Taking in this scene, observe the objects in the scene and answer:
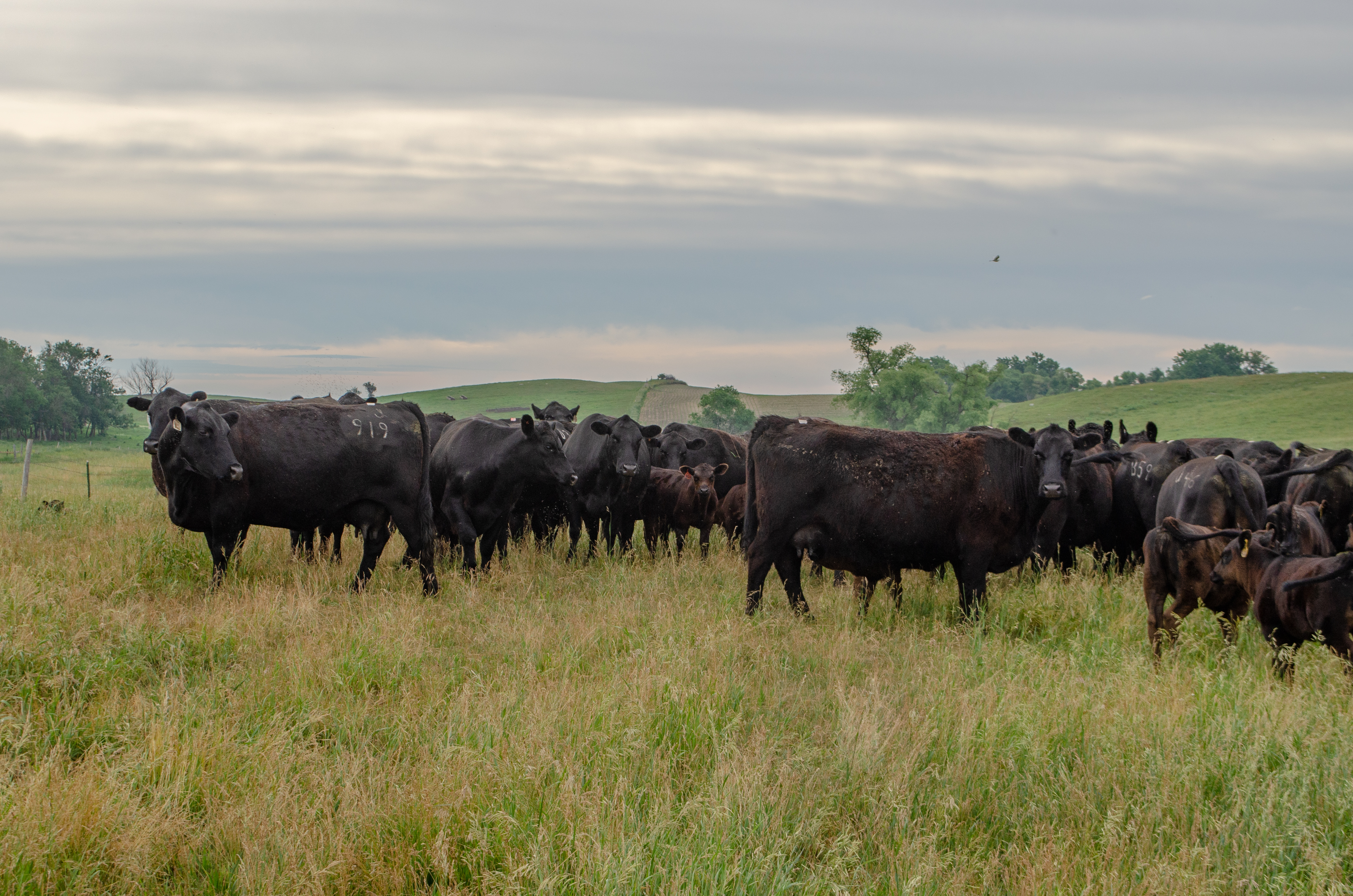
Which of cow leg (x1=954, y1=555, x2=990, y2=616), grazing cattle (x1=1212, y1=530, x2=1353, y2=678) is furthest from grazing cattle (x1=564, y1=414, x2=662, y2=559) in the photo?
grazing cattle (x1=1212, y1=530, x2=1353, y2=678)

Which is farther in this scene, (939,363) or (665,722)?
(939,363)

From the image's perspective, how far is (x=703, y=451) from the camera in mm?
19719

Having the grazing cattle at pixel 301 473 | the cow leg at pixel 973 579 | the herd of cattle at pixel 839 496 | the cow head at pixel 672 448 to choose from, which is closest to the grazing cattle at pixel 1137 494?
the herd of cattle at pixel 839 496

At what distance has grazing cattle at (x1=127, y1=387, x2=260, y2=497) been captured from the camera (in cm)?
1069

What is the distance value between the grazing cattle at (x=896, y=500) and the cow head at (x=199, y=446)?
17.7 ft

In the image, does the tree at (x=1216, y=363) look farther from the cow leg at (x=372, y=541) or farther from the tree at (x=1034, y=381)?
the cow leg at (x=372, y=541)

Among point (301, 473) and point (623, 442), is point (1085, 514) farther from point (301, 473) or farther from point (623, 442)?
point (301, 473)

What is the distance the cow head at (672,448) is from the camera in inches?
724

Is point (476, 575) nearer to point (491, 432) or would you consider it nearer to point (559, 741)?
point (491, 432)

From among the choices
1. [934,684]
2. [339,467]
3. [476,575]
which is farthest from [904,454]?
[339,467]

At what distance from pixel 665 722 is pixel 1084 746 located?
2.45 m

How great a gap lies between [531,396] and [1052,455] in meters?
105

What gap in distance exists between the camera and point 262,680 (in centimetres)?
648

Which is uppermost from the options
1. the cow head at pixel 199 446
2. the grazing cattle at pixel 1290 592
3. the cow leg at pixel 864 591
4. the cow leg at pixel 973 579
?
the cow head at pixel 199 446
